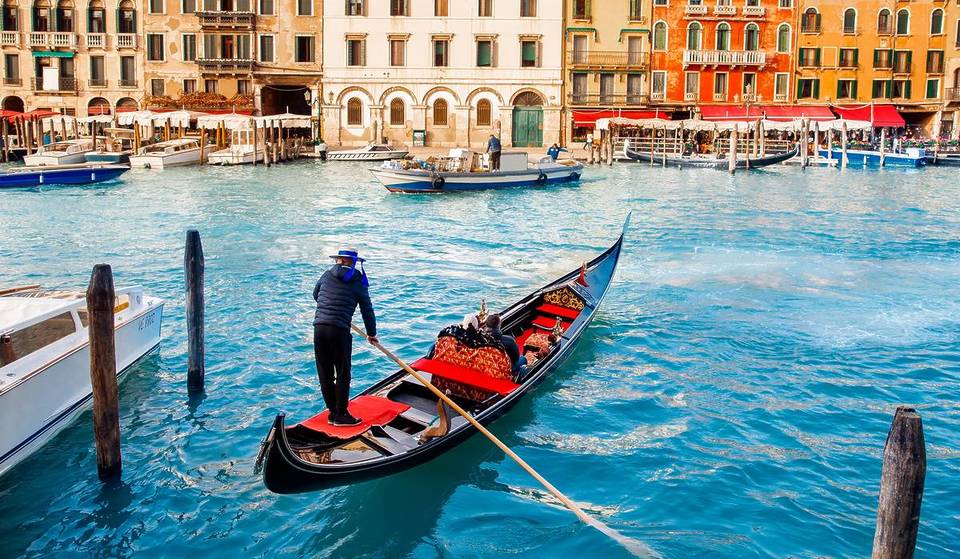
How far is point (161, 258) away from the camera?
1655 centimetres

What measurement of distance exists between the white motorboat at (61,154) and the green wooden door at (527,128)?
18.1 meters

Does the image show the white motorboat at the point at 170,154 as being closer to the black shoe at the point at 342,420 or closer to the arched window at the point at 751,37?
the arched window at the point at 751,37

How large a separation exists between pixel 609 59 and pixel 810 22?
9471 millimetres

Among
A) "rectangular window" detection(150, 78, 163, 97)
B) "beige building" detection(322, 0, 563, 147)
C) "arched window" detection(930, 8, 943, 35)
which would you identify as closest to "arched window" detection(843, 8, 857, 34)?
"arched window" detection(930, 8, 943, 35)

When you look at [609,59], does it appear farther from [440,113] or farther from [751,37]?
[440,113]

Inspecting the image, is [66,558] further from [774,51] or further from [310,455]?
[774,51]

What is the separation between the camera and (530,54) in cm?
4350

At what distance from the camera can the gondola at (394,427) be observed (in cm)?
629

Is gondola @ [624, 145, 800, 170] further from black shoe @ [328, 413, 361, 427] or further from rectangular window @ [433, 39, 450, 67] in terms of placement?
black shoe @ [328, 413, 361, 427]

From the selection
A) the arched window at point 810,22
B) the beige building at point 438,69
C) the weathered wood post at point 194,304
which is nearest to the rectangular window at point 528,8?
the beige building at point 438,69

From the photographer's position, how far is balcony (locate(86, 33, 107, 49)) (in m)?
42.3

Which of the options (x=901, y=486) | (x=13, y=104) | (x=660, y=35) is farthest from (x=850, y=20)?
(x=901, y=486)

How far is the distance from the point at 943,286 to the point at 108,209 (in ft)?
60.8

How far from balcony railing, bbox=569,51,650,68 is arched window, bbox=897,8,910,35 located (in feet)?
38.6
